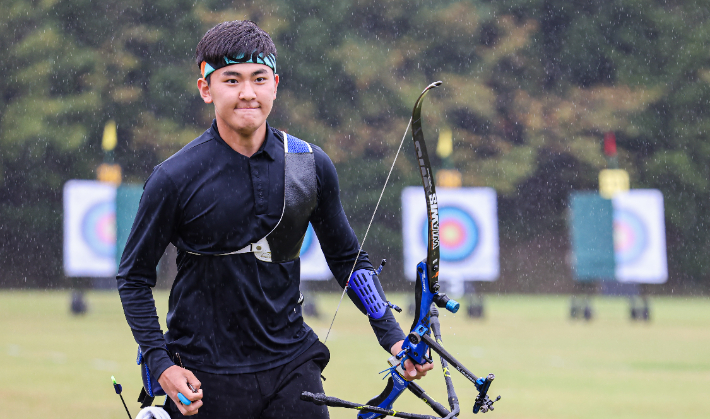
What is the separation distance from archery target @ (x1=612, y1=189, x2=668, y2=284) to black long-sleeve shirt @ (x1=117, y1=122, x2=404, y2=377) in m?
16.3

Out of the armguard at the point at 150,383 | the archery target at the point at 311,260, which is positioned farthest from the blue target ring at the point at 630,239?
the armguard at the point at 150,383

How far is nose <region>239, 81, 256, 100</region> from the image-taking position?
2.61 metres

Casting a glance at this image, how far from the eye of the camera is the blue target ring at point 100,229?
59.9 feet

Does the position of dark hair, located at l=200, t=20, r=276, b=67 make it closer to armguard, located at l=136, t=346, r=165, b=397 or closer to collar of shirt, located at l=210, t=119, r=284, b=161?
collar of shirt, located at l=210, t=119, r=284, b=161

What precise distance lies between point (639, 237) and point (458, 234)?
3.37 m

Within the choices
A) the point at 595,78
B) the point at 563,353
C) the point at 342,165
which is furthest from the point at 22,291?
the point at 563,353

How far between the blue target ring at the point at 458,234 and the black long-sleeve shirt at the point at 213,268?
14.6 m

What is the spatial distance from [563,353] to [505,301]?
450 inches

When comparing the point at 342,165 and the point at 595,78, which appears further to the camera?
the point at 595,78

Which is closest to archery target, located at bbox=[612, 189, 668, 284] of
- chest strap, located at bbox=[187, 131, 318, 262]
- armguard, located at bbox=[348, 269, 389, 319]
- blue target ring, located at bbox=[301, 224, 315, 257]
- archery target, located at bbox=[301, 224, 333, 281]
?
archery target, located at bbox=[301, 224, 333, 281]

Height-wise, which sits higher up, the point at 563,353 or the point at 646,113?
the point at 646,113

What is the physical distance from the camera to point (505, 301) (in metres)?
22.0

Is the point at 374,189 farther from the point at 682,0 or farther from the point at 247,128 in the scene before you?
the point at 247,128

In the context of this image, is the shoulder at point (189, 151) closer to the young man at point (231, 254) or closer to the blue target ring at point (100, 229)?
the young man at point (231, 254)
